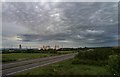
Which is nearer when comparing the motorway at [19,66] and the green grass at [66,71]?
the green grass at [66,71]

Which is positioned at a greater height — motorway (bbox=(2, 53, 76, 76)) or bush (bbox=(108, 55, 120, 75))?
bush (bbox=(108, 55, 120, 75))

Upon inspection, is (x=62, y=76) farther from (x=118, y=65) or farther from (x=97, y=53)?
(x=97, y=53)

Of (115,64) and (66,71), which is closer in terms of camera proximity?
(115,64)

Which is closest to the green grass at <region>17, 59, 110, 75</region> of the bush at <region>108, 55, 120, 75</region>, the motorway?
the motorway

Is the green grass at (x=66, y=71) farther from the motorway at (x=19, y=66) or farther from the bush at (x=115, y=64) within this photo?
the bush at (x=115, y=64)

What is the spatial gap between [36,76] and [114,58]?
666 cm

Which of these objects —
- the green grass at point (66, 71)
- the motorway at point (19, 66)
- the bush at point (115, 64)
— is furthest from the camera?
the motorway at point (19, 66)

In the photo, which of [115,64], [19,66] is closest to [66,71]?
[115,64]

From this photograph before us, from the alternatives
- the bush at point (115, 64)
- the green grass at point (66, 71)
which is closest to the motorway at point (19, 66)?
the green grass at point (66, 71)

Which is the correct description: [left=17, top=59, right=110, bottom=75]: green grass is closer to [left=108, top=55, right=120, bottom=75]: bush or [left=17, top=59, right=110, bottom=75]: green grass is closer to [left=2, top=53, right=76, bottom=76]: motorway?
[left=2, top=53, right=76, bottom=76]: motorway

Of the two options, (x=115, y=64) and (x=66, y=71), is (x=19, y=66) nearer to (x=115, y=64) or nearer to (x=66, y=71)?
(x=66, y=71)

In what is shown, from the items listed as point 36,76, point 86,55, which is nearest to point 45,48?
point 86,55

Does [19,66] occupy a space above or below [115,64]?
below

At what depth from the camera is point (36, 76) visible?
15.5 metres
